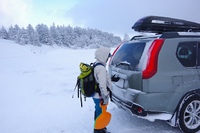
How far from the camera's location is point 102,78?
2947 millimetres

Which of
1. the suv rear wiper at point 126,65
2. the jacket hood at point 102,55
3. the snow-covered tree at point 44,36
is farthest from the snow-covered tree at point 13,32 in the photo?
the jacket hood at point 102,55

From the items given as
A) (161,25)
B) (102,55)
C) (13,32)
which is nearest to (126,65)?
(102,55)

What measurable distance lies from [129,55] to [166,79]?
3.16ft

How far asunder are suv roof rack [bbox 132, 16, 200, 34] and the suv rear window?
21.2 inches

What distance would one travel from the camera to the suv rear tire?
312cm

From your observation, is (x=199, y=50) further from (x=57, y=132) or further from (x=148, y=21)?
(x=57, y=132)

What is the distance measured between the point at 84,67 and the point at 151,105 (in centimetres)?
141

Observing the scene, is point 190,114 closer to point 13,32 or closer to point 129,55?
point 129,55

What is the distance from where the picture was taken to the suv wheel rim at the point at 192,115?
3.27m

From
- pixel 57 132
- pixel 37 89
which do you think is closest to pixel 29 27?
pixel 37 89

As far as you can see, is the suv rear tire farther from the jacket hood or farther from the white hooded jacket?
the jacket hood

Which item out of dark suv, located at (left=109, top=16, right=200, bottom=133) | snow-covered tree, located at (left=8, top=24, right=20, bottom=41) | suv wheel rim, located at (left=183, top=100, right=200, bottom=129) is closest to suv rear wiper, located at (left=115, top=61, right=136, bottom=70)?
dark suv, located at (left=109, top=16, right=200, bottom=133)

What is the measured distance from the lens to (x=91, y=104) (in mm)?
5141

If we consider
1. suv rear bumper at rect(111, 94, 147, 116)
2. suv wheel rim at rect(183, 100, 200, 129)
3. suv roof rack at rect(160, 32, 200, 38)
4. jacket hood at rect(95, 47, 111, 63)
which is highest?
suv roof rack at rect(160, 32, 200, 38)
